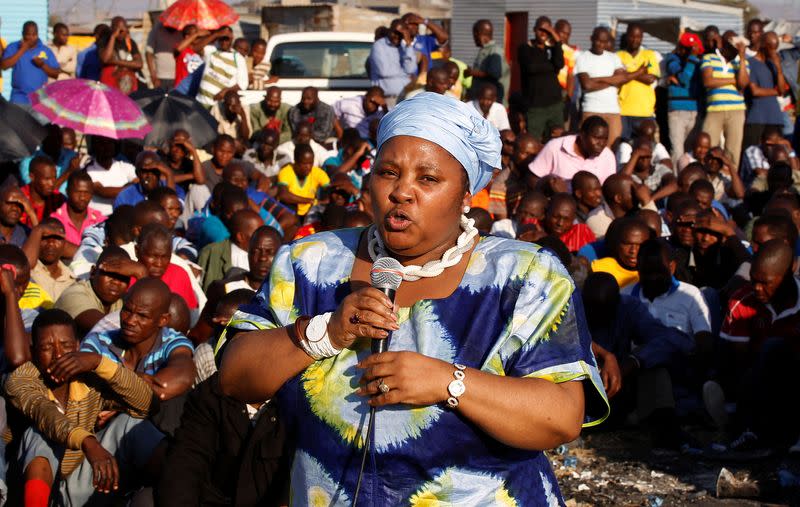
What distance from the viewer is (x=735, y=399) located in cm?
738

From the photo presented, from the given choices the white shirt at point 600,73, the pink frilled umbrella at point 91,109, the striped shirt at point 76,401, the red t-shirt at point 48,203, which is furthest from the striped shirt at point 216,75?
the striped shirt at point 76,401

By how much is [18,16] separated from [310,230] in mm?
10963

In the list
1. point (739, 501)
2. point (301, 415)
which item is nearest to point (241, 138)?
point (739, 501)

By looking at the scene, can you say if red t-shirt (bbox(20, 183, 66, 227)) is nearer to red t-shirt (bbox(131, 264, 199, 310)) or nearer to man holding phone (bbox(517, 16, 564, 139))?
red t-shirt (bbox(131, 264, 199, 310))

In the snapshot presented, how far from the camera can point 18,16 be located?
18.0m

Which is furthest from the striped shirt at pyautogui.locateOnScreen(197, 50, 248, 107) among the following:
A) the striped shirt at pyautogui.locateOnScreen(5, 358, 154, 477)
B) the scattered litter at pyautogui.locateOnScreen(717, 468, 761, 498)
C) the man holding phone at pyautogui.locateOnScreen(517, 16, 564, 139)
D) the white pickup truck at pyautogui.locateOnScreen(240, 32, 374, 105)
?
the scattered litter at pyautogui.locateOnScreen(717, 468, 761, 498)

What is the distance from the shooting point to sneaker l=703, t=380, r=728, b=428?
705cm

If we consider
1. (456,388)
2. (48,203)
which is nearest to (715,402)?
(456,388)

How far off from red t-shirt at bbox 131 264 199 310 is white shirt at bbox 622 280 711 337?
3.18m

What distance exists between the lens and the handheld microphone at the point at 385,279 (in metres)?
2.34

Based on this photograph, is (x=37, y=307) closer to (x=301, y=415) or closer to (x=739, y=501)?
(x=739, y=501)

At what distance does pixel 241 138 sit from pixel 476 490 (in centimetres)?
1095

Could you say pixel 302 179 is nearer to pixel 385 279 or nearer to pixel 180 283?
pixel 180 283

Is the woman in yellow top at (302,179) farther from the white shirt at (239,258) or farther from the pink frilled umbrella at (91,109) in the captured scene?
the white shirt at (239,258)
